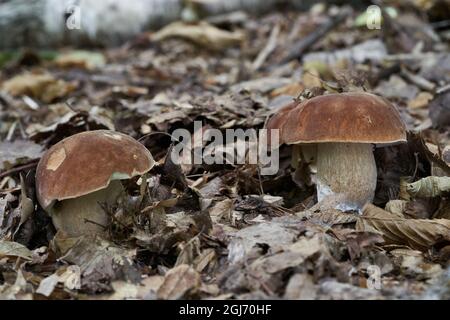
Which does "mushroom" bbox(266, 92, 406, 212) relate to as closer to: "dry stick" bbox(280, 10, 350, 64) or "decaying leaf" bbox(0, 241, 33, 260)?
"decaying leaf" bbox(0, 241, 33, 260)

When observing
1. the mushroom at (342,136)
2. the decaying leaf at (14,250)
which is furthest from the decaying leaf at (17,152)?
the mushroom at (342,136)

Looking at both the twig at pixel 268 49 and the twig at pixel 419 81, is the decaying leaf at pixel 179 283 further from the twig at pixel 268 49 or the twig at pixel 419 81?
the twig at pixel 268 49

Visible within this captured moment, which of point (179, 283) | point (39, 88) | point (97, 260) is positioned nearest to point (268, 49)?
point (39, 88)

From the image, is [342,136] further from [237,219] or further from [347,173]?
[237,219]

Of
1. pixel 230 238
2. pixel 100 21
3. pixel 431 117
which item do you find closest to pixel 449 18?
pixel 431 117

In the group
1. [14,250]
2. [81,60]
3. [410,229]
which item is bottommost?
[81,60]

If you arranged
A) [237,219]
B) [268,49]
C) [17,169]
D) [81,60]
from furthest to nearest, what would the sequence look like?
[81,60] < [268,49] < [17,169] < [237,219]
